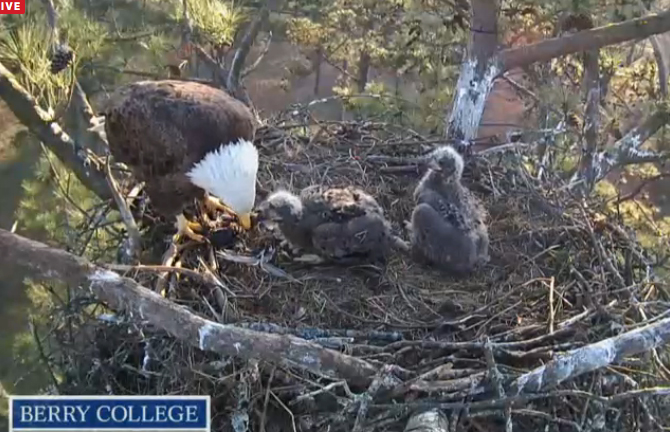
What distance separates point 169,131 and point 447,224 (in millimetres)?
1241

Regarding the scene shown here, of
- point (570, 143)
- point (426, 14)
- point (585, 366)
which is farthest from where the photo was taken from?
point (570, 143)

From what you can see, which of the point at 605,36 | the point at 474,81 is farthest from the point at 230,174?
the point at 605,36

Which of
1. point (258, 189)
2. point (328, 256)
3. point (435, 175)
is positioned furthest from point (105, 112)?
point (435, 175)

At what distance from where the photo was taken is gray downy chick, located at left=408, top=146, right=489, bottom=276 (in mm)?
3355

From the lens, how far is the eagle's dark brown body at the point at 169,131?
3.38 m

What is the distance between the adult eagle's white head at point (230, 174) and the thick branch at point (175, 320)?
0.96 meters

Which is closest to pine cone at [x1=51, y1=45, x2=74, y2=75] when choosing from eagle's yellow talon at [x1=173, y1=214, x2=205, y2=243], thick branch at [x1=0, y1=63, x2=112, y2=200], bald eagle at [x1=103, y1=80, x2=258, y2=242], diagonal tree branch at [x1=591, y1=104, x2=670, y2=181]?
thick branch at [x1=0, y1=63, x2=112, y2=200]

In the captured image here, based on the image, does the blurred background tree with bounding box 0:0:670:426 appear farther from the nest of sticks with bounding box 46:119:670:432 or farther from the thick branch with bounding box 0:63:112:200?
the nest of sticks with bounding box 46:119:670:432

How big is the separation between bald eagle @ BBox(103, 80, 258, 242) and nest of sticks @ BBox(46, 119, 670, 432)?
0.87 feet

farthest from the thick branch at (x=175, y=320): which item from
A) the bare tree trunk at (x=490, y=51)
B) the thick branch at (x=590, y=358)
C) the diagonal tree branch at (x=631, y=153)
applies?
the diagonal tree branch at (x=631, y=153)

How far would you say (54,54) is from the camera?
3.08 m

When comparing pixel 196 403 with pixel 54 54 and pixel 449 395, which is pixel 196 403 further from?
pixel 54 54

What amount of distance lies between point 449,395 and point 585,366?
426 millimetres

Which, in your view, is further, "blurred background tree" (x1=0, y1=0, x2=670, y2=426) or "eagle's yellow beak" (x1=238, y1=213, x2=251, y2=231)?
"blurred background tree" (x1=0, y1=0, x2=670, y2=426)
